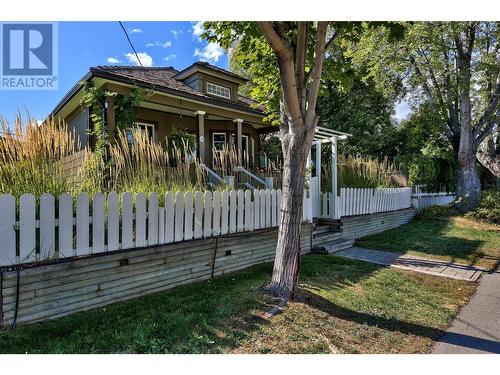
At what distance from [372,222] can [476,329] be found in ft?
19.6

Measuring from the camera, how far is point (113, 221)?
3.54 metres

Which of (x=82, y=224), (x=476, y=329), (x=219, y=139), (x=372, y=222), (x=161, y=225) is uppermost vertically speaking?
(x=219, y=139)

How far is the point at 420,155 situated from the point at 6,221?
16188 millimetres

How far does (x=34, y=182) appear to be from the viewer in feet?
10.5

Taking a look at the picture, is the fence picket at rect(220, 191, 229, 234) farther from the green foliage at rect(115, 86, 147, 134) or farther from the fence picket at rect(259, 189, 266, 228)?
the green foliage at rect(115, 86, 147, 134)

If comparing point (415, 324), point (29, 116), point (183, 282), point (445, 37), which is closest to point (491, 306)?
point (415, 324)

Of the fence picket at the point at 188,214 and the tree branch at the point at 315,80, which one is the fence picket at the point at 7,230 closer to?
the fence picket at the point at 188,214

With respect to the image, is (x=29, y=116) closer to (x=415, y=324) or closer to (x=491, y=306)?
(x=415, y=324)

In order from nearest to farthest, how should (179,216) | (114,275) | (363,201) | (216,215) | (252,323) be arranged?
(252,323) → (114,275) → (179,216) → (216,215) → (363,201)

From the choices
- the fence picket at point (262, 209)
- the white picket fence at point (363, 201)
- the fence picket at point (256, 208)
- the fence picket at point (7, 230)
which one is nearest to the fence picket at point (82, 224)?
the fence picket at point (7, 230)

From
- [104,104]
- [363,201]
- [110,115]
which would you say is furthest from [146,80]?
[363,201]

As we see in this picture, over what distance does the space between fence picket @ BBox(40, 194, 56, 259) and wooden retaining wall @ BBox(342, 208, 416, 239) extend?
6311 millimetres

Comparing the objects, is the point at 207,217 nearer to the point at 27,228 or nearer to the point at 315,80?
the point at 27,228
